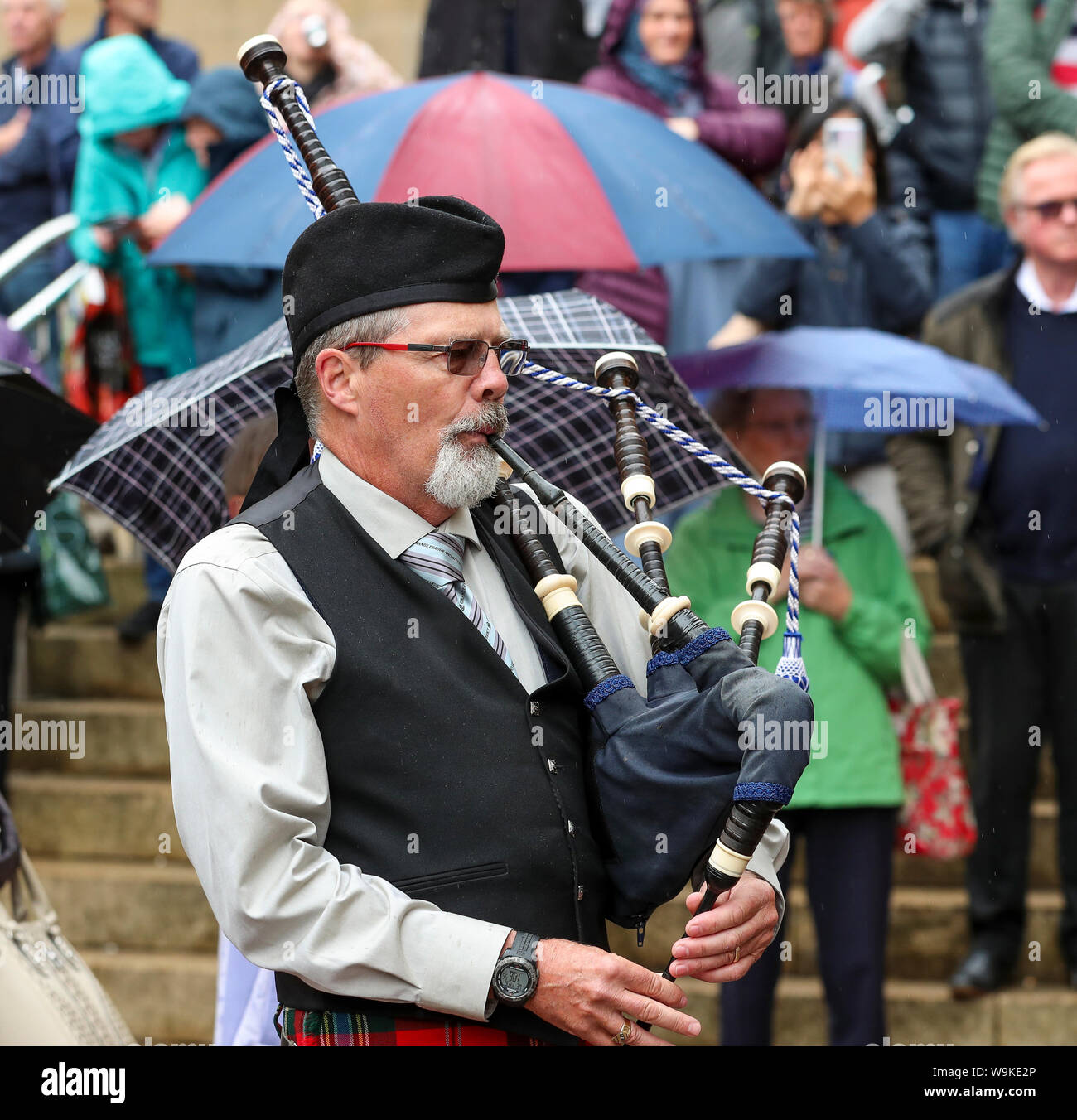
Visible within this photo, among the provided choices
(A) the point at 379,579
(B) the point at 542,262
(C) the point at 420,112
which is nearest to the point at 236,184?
(C) the point at 420,112

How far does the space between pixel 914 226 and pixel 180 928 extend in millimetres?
3460

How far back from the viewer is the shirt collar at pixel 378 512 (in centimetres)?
239

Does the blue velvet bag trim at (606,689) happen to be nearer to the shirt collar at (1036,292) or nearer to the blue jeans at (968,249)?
the shirt collar at (1036,292)

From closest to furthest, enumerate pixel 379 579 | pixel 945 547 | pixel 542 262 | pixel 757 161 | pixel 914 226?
1. pixel 379 579
2. pixel 542 262
3. pixel 945 547
4. pixel 914 226
5. pixel 757 161

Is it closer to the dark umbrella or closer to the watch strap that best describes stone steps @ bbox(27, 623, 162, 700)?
the dark umbrella

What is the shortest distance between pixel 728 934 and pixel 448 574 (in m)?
0.66

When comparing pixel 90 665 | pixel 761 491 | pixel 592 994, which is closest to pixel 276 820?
pixel 592 994

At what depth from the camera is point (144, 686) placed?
6504mm

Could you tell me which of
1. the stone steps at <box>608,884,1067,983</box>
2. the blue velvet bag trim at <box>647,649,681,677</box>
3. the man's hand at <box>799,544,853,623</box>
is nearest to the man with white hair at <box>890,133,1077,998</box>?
the stone steps at <box>608,884,1067,983</box>

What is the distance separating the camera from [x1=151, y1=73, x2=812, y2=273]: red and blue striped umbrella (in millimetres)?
3963

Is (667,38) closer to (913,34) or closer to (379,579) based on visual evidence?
(913,34)

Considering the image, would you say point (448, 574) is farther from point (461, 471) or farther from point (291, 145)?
point (291, 145)

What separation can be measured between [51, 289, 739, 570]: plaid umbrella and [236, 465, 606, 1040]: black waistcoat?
115cm
